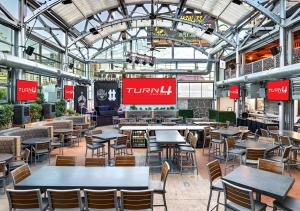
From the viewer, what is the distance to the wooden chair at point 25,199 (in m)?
3.37

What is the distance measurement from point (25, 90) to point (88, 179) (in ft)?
23.2

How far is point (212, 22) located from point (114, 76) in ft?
27.3

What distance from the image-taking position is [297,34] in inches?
430

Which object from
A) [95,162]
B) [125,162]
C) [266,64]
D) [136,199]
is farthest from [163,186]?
[266,64]

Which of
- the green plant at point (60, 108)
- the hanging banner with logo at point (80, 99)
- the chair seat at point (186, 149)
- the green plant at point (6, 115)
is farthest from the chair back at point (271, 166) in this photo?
the hanging banner with logo at point (80, 99)

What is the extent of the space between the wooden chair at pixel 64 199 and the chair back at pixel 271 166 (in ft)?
10.2

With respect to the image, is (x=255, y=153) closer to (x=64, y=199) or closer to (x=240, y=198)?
(x=240, y=198)

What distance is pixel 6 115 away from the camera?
856 cm

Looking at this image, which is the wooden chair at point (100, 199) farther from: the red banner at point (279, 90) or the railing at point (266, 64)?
the railing at point (266, 64)

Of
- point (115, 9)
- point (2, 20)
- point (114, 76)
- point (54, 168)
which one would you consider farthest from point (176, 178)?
point (114, 76)

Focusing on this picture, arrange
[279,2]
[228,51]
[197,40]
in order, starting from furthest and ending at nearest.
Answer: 1. [197,40]
2. [228,51]
3. [279,2]

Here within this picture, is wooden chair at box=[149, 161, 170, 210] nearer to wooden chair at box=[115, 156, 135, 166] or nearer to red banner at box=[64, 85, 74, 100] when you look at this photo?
wooden chair at box=[115, 156, 135, 166]

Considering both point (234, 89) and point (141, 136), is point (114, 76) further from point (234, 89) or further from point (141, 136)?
point (141, 136)

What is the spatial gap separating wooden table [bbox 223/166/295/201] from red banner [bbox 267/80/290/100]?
678cm
